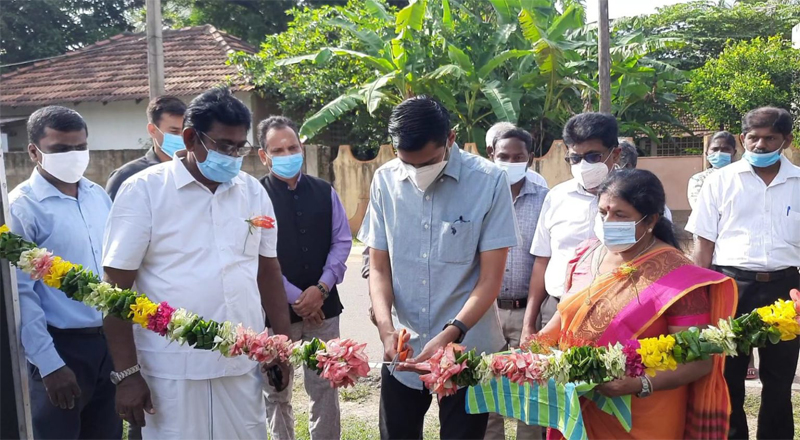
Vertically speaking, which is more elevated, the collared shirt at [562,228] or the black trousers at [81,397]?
the collared shirt at [562,228]

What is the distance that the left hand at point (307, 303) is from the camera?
4.31 meters

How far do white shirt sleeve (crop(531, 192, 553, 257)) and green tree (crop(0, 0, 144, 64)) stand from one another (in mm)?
21437

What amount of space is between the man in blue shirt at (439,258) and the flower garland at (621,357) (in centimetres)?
27

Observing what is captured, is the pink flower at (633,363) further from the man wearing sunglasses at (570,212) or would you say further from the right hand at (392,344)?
the man wearing sunglasses at (570,212)

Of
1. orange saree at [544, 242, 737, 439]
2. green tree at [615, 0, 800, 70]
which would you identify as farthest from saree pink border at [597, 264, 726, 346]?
green tree at [615, 0, 800, 70]

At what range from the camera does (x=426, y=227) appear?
10.7 ft

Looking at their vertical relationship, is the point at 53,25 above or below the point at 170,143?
above

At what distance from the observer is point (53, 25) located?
931 inches

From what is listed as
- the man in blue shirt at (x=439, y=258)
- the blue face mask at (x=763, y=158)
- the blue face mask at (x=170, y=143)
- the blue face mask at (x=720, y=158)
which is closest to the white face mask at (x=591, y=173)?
the man in blue shirt at (x=439, y=258)

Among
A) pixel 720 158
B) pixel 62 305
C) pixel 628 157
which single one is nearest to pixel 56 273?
pixel 62 305

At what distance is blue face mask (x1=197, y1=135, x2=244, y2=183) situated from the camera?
3.05 meters

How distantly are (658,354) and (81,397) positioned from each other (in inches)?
108

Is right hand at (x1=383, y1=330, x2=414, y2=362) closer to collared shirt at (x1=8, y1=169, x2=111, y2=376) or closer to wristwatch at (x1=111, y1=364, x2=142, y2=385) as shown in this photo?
wristwatch at (x1=111, y1=364, x2=142, y2=385)

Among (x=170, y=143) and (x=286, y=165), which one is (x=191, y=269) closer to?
(x=286, y=165)
